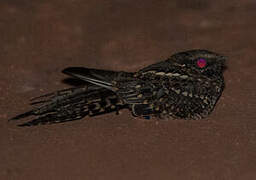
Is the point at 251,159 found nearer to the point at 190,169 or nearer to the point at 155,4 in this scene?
the point at 190,169

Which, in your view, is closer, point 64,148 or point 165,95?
point 64,148

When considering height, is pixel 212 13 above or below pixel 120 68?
above

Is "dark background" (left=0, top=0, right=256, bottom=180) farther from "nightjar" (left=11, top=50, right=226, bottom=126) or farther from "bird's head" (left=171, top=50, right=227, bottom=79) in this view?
"bird's head" (left=171, top=50, right=227, bottom=79)

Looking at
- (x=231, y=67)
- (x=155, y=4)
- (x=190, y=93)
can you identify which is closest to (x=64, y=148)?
(x=190, y=93)

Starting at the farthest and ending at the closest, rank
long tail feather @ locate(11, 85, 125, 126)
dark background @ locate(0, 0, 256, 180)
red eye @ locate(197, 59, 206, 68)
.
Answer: red eye @ locate(197, 59, 206, 68) < long tail feather @ locate(11, 85, 125, 126) < dark background @ locate(0, 0, 256, 180)

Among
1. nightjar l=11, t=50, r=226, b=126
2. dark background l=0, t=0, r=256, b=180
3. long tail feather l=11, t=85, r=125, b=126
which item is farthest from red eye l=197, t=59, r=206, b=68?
long tail feather l=11, t=85, r=125, b=126

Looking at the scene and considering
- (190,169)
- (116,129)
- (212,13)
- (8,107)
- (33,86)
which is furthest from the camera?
(212,13)
